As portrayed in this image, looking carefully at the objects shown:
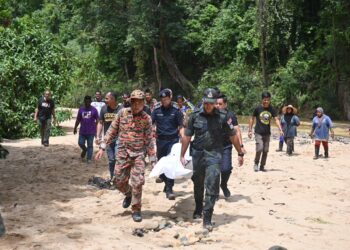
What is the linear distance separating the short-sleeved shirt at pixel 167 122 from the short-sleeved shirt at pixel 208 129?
52.4 inches

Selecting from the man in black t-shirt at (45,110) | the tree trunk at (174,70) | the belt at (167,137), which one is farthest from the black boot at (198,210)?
the tree trunk at (174,70)

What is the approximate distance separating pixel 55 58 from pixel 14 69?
6.78ft

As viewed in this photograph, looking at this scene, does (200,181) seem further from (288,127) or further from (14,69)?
(14,69)

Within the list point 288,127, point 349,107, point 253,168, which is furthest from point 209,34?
point 253,168

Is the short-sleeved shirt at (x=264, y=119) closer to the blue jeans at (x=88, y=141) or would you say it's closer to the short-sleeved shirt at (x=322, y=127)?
the short-sleeved shirt at (x=322, y=127)

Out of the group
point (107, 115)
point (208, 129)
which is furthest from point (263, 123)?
point (208, 129)

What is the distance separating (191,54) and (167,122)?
103 ft

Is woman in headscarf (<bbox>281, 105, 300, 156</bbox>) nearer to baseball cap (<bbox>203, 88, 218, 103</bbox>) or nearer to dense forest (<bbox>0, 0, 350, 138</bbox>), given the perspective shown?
baseball cap (<bbox>203, 88, 218, 103</bbox>)

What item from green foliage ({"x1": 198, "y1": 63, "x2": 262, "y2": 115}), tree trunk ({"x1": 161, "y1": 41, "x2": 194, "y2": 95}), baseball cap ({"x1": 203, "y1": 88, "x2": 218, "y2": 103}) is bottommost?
baseball cap ({"x1": 203, "y1": 88, "x2": 218, "y2": 103})

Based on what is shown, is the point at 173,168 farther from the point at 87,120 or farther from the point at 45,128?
the point at 45,128

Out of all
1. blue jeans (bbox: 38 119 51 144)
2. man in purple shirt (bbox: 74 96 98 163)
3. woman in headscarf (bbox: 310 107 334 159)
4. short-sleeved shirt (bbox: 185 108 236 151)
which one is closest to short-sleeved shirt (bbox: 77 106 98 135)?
man in purple shirt (bbox: 74 96 98 163)

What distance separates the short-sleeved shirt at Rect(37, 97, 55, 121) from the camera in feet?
48.6

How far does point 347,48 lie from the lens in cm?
2784

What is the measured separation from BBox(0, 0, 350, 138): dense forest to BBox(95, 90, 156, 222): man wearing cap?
1170cm
